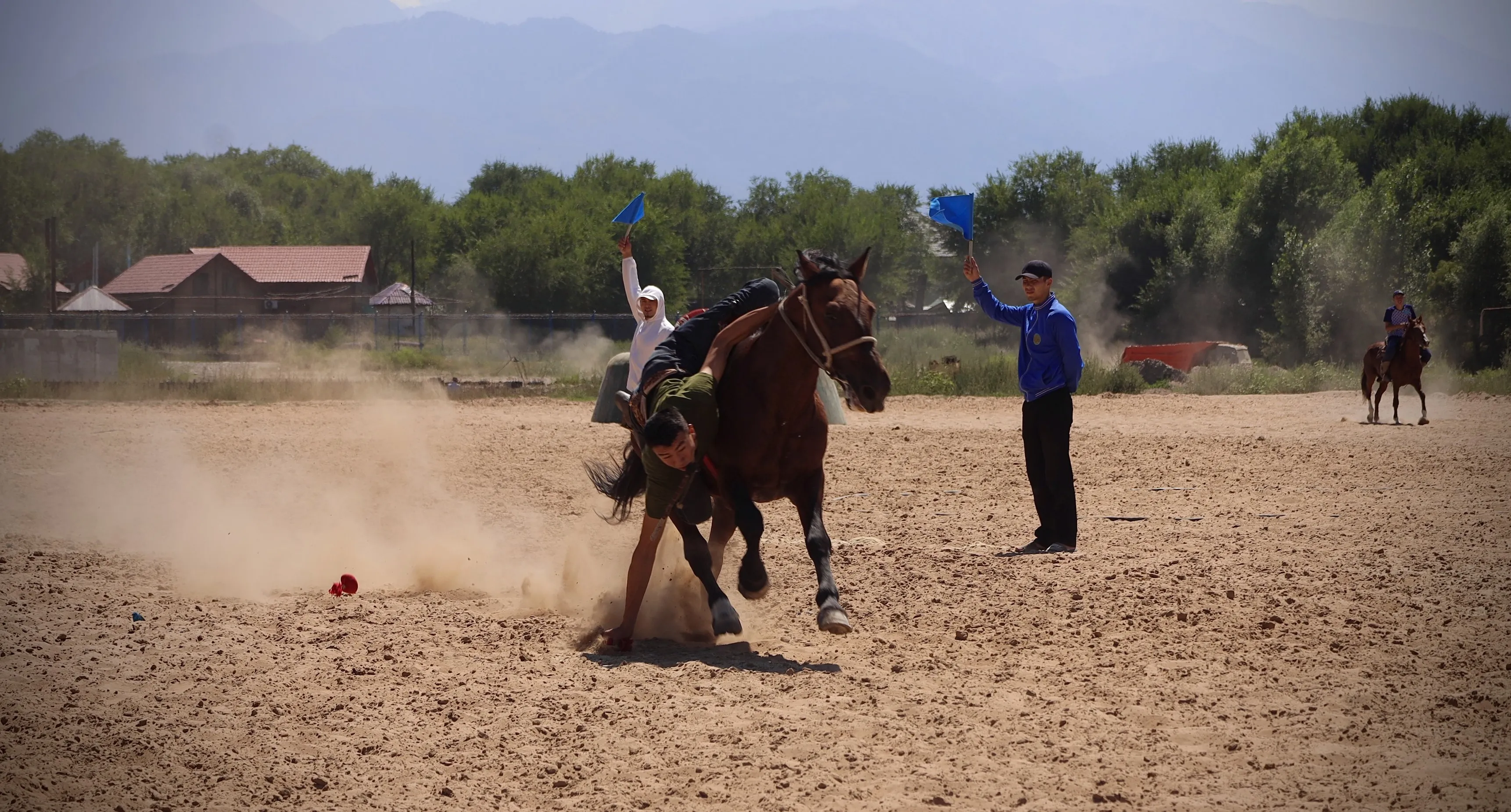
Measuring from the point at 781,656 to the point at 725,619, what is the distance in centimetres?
36

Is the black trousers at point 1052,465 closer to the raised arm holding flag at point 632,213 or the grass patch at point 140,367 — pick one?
the raised arm holding flag at point 632,213

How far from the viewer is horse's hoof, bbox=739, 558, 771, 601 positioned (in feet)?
20.7

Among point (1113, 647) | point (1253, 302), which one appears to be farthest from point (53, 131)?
point (1113, 647)

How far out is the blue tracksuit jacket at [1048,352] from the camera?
28.9 ft

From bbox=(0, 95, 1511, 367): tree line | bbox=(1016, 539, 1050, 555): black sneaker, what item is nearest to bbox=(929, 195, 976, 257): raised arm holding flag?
bbox=(1016, 539, 1050, 555): black sneaker

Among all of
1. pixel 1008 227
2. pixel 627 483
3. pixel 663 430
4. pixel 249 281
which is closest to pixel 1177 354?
pixel 627 483

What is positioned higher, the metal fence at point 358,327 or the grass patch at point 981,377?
the metal fence at point 358,327

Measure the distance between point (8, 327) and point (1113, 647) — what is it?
52.6 m

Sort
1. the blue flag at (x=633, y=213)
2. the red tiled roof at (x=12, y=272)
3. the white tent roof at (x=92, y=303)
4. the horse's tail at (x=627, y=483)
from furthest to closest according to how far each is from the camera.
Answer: the white tent roof at (x=92, y=303)
the red tiled roof at (x=12, y=272)
the blue flag at (x=633, y=213)
the horse's tail at (x=627, y=483)

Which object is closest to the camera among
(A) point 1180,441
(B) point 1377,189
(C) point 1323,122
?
(A) point 1180,441

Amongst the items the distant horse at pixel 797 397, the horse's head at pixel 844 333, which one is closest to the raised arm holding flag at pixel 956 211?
the distant horse at pixel 797 397

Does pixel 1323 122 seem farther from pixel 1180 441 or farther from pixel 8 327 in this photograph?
pixel 8 327

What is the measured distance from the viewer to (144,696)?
537 cm

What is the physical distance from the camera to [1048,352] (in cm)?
891
